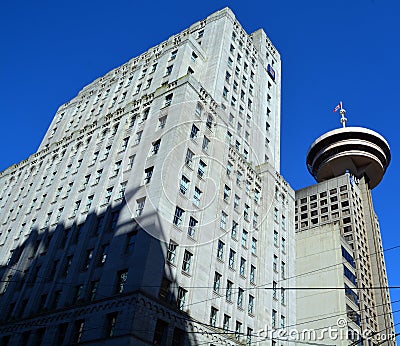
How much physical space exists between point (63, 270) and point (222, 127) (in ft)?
89.1

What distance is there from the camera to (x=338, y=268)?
71.1m

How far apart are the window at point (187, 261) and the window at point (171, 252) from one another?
4.91 feet

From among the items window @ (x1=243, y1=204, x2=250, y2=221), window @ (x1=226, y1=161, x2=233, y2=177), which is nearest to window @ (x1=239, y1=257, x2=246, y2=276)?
window @ (x1=243, y1=204, x2=250, y2=221)

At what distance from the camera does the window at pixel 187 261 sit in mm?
41969

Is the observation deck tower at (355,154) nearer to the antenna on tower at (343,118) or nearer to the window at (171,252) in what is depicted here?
the antenna on tower at (343,118)

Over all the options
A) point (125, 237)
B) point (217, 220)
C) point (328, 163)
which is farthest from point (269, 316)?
point (328, 163)

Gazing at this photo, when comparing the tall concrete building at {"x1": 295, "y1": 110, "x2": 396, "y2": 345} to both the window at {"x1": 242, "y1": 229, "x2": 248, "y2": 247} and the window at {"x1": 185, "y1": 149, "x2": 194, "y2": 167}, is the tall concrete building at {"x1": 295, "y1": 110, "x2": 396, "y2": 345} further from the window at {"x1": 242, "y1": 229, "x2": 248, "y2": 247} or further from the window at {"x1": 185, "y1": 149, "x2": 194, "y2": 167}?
the window at {"x1": 185, "y1": 149, "x2": 194, "y2": 167}

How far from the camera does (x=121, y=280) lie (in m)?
38.2

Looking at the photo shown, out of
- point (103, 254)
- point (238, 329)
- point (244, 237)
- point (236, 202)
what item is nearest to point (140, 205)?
point (103, 254)

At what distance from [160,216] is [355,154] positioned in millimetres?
100488

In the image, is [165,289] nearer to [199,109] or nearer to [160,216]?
[160,216]

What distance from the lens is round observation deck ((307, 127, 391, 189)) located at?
12769 cm

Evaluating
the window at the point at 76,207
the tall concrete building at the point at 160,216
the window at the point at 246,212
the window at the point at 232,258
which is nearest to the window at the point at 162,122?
the tall concrete building at the point at 160,216

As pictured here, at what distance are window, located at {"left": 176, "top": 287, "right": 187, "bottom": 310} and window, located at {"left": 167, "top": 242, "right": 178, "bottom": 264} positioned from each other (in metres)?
2.75
